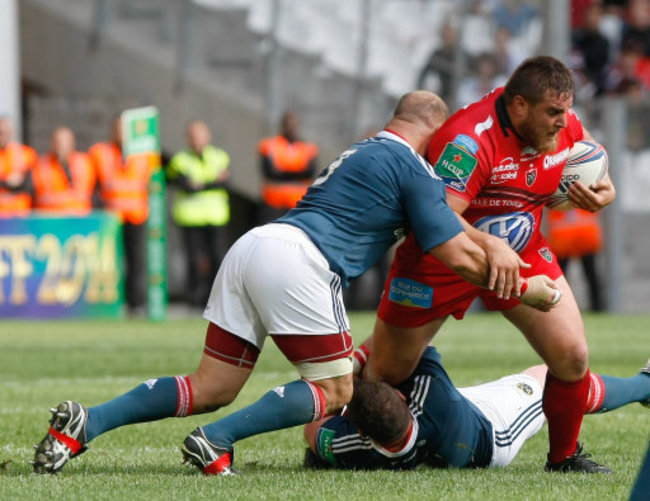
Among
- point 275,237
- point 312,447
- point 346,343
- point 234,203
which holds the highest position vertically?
point 275,237

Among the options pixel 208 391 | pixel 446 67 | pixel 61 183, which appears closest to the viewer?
pixel 208 391

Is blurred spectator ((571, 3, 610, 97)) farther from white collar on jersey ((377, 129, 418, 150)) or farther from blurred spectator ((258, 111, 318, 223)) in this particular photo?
white collar on jersey ((377, 129, 418, 150))

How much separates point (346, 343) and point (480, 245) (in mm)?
634

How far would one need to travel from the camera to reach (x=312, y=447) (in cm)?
618

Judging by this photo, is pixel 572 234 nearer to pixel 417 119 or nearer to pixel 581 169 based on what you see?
pixel 581 169

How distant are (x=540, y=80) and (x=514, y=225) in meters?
0.67

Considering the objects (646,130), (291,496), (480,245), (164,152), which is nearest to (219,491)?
(291,496)

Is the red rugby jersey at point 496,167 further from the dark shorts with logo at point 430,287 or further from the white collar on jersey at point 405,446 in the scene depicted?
the white collar on jersey at point 405,446

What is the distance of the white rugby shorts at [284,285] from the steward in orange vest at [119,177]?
1161cm

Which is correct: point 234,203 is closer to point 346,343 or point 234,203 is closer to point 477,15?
point 477,15

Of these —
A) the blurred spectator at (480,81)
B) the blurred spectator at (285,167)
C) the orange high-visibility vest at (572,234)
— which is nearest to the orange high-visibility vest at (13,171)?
the blurred spectator at (285,167)

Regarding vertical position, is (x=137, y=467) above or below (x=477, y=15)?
below

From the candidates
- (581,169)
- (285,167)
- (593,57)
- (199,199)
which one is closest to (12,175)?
(199,199)

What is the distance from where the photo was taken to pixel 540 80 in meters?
5.91
